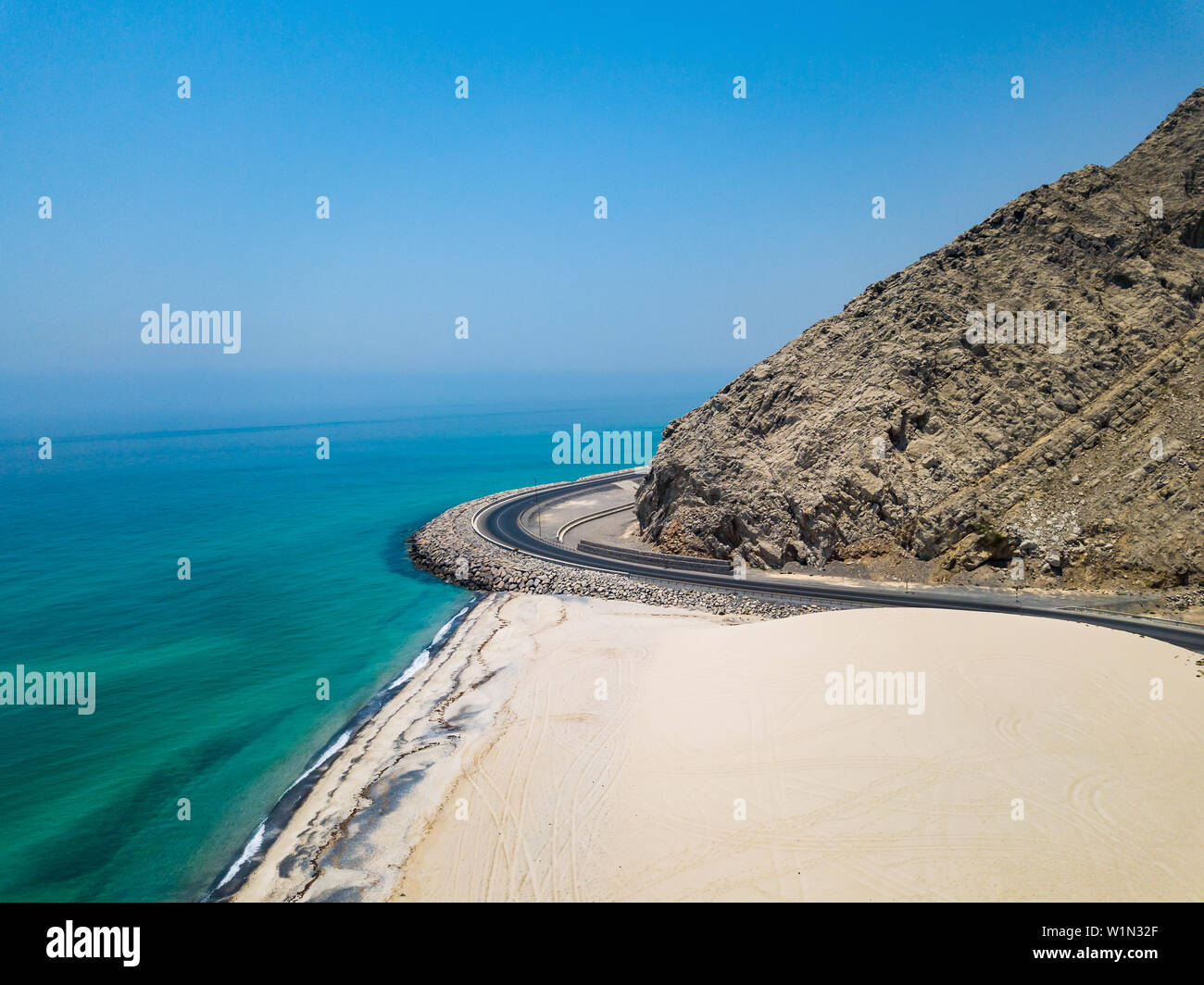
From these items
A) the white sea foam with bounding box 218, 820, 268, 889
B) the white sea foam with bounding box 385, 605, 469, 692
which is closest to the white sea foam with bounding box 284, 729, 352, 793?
the white sea foam with bounding box 218, 820, 268, 889

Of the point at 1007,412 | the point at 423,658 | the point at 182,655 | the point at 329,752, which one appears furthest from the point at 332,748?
the point at 1007,412

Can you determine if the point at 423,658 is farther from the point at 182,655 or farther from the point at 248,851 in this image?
the point at 248,851

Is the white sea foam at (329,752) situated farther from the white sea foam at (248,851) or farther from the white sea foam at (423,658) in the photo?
the white sea foam at (423,658)

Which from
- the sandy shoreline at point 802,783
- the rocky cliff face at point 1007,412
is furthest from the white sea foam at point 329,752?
the rocky cliff face at point 1007,412
